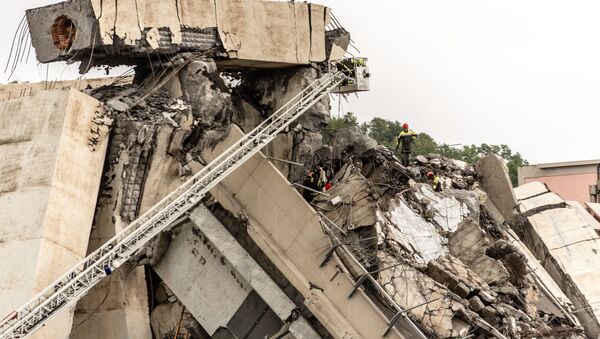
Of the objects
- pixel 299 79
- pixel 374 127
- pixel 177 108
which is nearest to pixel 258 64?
pixel 299 79

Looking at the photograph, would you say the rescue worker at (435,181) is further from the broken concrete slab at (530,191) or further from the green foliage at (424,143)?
the green foliage at (424,143)

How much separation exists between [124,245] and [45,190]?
195 centimetres

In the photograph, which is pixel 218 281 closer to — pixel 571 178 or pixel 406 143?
pixel 406 143

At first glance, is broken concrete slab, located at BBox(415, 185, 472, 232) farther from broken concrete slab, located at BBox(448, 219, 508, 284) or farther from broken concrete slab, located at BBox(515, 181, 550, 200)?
broken concrete slab, located at BBox(515, 181, 550, 200)

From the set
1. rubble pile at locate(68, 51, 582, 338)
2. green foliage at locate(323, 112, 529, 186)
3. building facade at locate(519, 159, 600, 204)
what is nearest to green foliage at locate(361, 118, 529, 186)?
green foliage at locate(323, 112, 529, 186)

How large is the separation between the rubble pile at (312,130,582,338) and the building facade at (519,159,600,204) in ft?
29.4

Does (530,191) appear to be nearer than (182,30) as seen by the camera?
No

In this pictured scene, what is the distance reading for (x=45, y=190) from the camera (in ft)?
79.3

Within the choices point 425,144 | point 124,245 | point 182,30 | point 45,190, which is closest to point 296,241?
point 124,245

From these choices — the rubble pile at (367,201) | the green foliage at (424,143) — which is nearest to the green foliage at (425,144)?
the green foliage at (424,143)

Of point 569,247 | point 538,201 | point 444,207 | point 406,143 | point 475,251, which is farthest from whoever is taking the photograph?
point 538,201

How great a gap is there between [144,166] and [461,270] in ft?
21.1

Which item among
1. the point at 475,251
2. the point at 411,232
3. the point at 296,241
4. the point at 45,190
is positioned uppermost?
the point at 45,190

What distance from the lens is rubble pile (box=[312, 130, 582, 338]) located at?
24.6m
